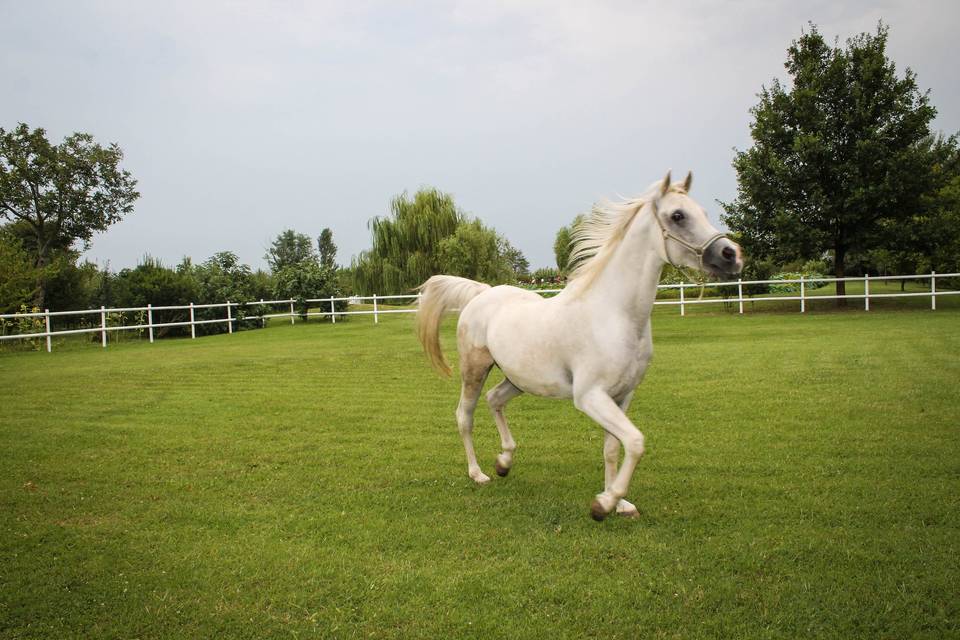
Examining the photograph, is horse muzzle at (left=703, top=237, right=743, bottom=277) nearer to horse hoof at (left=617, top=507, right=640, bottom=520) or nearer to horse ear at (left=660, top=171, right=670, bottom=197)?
horse ear at (left=660, top=171, right=670, bottom=197)

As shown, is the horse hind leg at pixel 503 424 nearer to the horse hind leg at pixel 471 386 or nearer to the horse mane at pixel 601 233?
the horse hind leg at pixel 471 386

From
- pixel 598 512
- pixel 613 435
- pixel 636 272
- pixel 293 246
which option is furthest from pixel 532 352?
pixel 293 246

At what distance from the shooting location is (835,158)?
22.2 metres

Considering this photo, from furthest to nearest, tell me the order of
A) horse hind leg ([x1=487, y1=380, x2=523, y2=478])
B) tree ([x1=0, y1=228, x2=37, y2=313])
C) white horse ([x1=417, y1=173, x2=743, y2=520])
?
tree ([x1=0, y1=228, x2=37, y2=313])
horse hind leg ([x1=487, y1=380, x2=523, y2=478])
white horse ([x1=417, y1=173, x2=743, y2=520])

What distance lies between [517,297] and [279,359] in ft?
32.2

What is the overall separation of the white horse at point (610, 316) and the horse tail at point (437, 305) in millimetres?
586

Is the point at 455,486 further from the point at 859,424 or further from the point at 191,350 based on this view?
the point at 191,350

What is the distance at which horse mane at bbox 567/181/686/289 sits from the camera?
3.93 m

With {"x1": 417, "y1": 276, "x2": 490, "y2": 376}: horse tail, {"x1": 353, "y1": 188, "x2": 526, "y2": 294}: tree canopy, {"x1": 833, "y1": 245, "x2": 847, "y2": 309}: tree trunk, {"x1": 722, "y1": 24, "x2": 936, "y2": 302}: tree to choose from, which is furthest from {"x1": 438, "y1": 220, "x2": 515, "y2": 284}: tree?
{"x1": 417, "y1": 276, "x2": 490, "y2": 376}: horse tail

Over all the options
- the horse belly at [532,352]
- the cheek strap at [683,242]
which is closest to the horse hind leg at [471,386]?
the horse belly at [532,352]

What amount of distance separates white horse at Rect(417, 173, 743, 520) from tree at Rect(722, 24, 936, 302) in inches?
815

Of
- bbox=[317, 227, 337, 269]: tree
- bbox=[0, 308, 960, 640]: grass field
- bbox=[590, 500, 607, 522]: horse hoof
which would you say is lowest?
bbox=[0, 308, 960, 640]: grass field

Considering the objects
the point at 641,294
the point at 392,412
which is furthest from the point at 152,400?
the point at 641,294

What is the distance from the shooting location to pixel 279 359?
13398 mm
